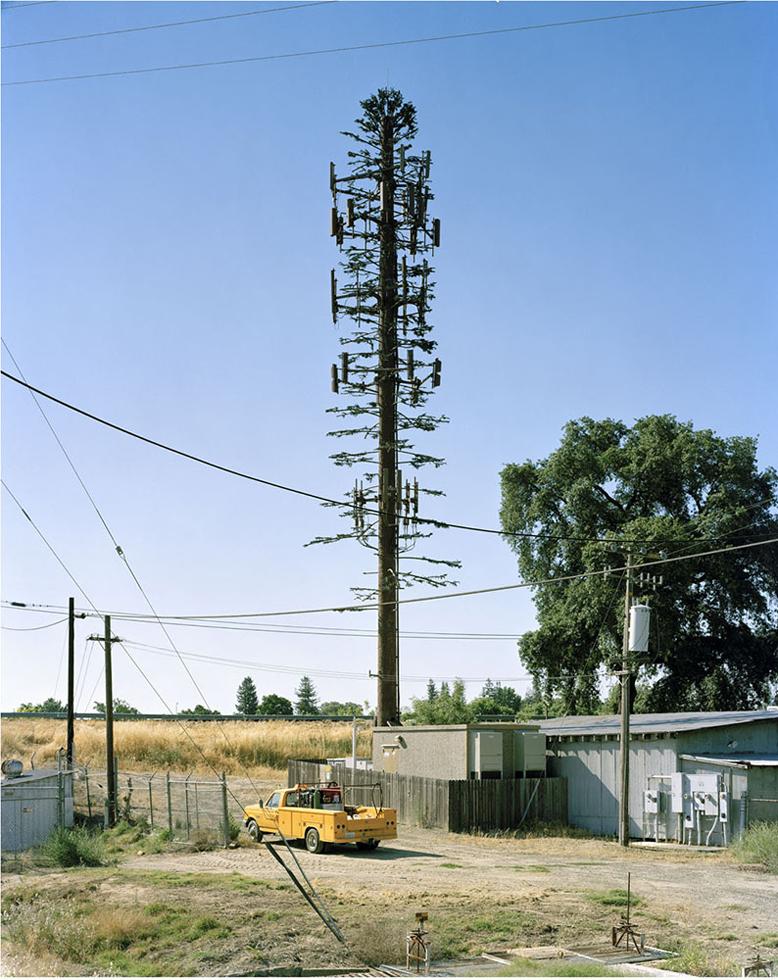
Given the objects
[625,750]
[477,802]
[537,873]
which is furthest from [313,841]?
[625,750]

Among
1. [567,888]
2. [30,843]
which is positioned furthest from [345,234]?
[567,888]

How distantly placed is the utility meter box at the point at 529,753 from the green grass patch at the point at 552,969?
921 inches

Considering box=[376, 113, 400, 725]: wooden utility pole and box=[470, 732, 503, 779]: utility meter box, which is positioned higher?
box=[376, 113, 400, 725]: wooden utility pole

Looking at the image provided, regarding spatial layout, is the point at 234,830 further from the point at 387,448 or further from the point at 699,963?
the point at 699,963

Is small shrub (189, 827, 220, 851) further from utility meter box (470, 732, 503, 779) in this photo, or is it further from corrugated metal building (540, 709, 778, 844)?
corrugated metal building (540, 709, 778, 844)

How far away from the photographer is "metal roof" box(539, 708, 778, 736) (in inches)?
1505

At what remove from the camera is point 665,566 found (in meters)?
57.3

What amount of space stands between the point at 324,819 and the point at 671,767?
40.2 feet

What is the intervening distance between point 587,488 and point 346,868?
36.7 meters

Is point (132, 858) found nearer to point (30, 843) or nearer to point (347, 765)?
point (30, 843)

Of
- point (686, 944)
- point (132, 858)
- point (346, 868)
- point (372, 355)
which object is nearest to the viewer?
point (686, 944)

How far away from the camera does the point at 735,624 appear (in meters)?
60.2

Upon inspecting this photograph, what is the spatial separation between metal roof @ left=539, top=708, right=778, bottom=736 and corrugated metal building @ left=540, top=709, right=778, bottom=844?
4cm

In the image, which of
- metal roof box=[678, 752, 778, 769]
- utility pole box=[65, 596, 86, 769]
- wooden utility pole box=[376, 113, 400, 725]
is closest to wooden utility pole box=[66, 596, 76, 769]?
utility pole box=[65, 596, 86, 769]
